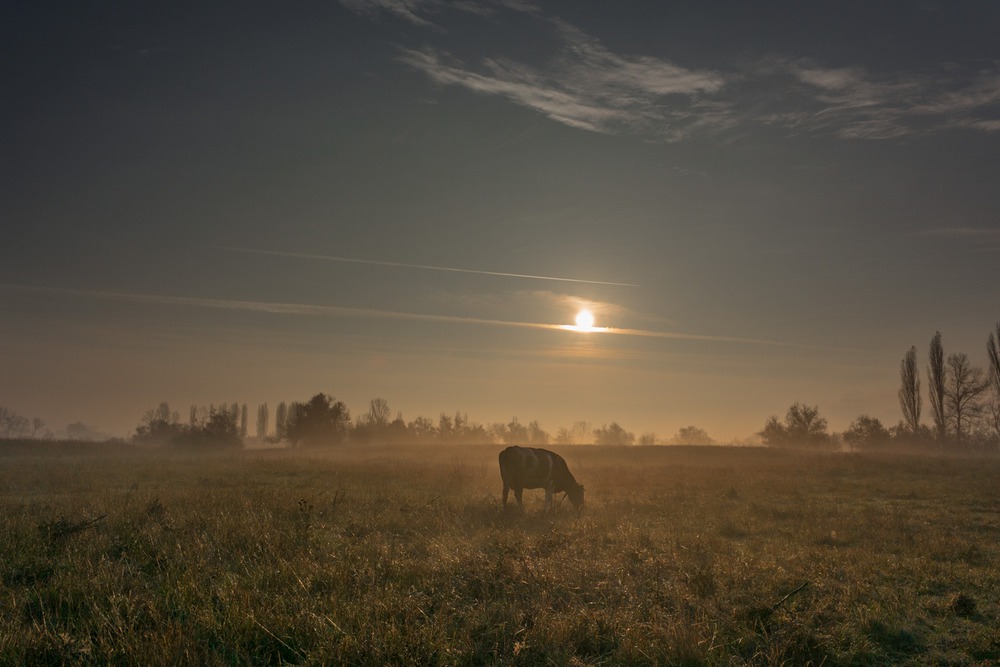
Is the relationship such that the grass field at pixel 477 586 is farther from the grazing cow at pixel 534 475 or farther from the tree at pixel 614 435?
the tree at pixel 614 435

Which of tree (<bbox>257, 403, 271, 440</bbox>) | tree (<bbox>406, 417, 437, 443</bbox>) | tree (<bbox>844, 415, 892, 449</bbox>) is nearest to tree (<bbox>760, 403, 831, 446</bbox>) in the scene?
tree (<bbox>844, 415, 892, 449</bbox>)

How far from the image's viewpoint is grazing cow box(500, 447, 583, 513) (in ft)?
60.5

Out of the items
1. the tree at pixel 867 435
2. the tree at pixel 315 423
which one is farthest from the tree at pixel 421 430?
→ the tree at pixel 867 435

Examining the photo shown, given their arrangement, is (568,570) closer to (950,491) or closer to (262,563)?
(262,563)

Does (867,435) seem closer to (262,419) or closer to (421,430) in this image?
(421,430)

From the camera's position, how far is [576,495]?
734 inches

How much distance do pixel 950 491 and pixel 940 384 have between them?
216ft

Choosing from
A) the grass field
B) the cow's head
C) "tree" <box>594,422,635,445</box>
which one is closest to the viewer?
the grass field

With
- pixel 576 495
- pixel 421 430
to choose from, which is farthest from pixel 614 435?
pixel 576 495

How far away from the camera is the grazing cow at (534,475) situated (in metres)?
18.4

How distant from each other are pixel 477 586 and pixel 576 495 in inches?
442

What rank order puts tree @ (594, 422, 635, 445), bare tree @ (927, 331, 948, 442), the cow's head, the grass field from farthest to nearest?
tree @ (594, 422, 635, 445), bare tree @ (927, 331, 948, 442), the cow's head, the grass field

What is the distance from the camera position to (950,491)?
21.9 meters

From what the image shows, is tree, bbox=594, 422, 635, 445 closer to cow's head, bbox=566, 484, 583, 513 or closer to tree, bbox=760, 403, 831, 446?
tree, bbox=760, 403, 831, 446
